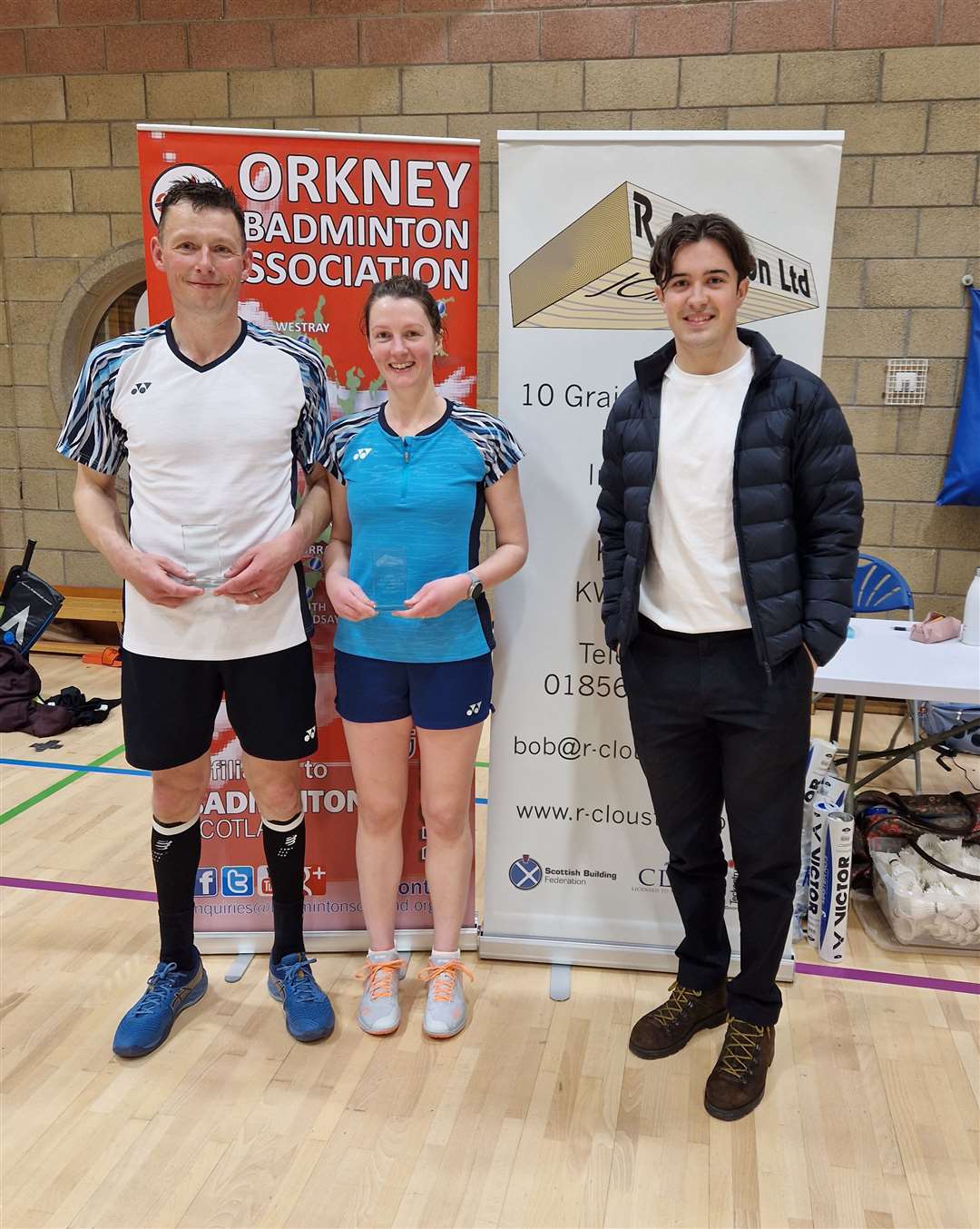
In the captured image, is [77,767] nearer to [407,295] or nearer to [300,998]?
[300,998]

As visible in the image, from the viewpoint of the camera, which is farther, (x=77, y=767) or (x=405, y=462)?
(x=77, y=767)

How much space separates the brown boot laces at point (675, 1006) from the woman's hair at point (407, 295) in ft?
5.18

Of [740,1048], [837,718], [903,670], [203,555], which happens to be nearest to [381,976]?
[740,1048]

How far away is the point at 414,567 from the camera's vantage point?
2002 millimetres

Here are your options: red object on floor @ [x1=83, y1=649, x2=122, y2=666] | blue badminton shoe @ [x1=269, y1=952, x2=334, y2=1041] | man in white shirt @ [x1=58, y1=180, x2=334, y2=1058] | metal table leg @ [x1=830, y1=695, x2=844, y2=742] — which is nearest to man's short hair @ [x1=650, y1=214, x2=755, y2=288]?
man in white shirt @ [x1=58, y1=180, x2=334, y2=1058]

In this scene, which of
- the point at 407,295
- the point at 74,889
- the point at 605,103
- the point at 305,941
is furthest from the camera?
the point at 605,103

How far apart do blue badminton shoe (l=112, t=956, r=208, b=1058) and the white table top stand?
1715mm

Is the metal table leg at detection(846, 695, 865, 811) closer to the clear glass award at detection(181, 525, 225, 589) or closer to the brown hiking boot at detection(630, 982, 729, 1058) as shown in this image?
the brown hiking boot at detection(630, 982, 729, 1058)

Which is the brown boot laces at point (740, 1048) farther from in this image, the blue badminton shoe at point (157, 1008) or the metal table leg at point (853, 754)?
the blue badminton shoe at point (157, 1008)

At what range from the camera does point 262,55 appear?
4.80m

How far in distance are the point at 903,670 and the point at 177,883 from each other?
1974mm

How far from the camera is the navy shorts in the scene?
2.04m

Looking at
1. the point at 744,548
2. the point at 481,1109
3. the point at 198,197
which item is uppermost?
the point at 198,197

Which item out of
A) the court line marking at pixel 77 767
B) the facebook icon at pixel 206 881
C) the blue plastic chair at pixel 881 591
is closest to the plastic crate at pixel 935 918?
the blue plastic chair at pixel 881 591
